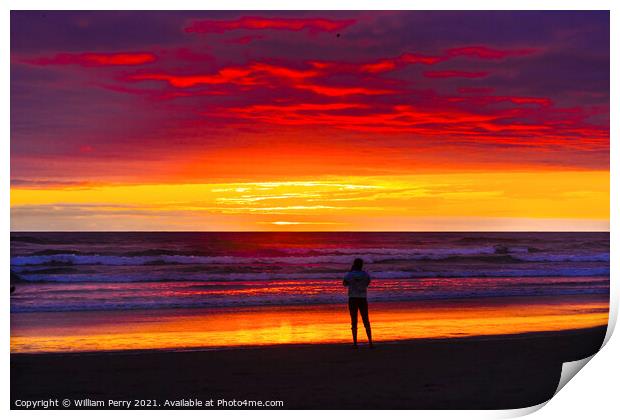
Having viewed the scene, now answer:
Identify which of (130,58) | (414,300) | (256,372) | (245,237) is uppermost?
(245,237)

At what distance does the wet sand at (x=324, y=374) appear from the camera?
851 centimetres

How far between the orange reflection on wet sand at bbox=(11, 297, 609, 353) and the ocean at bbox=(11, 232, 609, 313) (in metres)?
0.98

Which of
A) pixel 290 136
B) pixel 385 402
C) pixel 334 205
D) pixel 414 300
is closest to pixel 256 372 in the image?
pixel 385 402

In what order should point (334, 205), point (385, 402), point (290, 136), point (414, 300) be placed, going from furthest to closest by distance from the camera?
point (414, 300), point (334, 205), point (290, 136), point (385, 402)

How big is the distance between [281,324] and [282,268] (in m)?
13.3

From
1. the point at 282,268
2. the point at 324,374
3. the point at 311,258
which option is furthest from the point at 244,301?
the point at 311,258

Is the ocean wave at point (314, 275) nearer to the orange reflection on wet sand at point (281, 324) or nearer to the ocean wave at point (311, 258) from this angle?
the ocean wave at point (311, 258)

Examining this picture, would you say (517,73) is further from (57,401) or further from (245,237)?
(245,237)

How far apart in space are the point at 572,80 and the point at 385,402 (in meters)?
4.21

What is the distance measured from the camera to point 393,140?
1115 centimetres

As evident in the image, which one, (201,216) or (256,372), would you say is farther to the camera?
(201,216)

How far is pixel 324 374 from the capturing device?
9.10 meters

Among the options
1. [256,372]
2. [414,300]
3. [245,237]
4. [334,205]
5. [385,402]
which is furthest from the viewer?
[245,237]

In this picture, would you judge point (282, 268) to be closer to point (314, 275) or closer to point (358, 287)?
point (314, 275)
